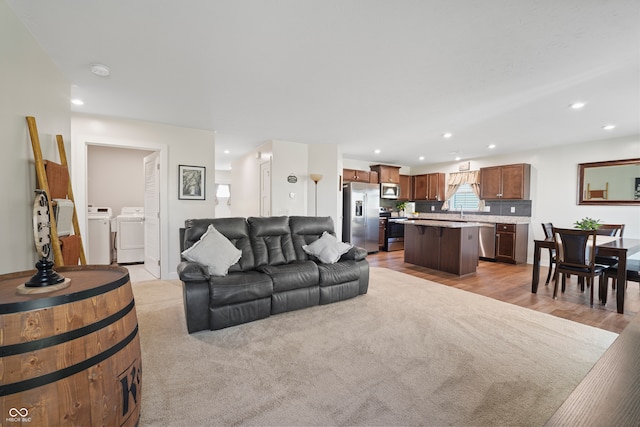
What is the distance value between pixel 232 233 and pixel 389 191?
5.31m

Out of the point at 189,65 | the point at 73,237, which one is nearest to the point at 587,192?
the point at 189,65

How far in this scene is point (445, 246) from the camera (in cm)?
461

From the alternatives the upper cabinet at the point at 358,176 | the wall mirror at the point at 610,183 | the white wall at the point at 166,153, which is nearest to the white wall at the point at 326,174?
the upper cabinet at the point at 358,176

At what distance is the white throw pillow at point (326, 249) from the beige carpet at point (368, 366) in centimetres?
58

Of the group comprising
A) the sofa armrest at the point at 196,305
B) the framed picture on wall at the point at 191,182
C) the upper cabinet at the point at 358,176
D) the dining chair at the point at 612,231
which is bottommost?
the sofa armrest at the point at 196,305

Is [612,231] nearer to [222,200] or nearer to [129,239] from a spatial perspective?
[129,239]

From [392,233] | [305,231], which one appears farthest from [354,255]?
[392,233]

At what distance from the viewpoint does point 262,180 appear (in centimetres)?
572

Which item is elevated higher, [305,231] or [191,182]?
[191,182]

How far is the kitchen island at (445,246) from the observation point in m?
4.41

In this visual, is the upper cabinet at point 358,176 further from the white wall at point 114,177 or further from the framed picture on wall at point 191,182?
the white wall at point 114,177

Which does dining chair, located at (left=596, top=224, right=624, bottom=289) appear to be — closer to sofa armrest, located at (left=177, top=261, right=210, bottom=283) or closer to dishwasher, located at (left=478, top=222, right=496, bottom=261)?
dishwasher, located at (left=478, top=222, right=496, bottom=261)

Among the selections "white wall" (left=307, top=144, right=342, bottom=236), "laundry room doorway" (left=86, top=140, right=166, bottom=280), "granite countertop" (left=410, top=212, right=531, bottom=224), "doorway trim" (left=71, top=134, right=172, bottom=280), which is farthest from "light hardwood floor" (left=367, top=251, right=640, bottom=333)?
"laundry room doorway" (left=86, top=140, right=166, bottom=280)

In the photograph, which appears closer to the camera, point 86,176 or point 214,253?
point 214,253
